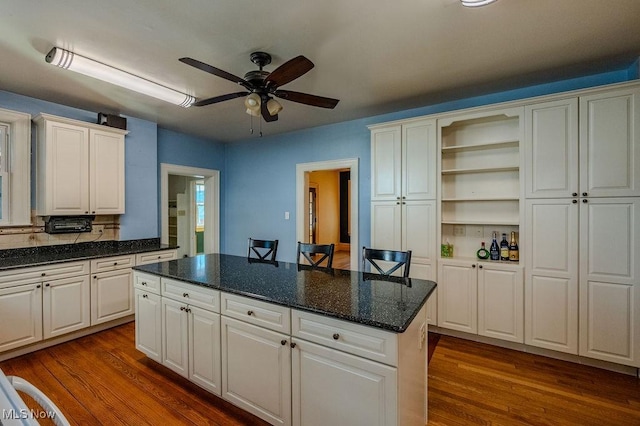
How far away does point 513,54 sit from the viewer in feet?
7.48

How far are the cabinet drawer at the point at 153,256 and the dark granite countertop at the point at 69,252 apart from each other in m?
0.05

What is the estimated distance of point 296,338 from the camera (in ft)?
5.30

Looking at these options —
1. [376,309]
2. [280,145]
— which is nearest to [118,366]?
[376,309]

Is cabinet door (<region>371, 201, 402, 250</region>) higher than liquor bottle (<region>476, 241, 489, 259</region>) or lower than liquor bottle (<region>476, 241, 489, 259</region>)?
higher

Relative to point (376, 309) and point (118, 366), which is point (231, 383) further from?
point (118, 366)

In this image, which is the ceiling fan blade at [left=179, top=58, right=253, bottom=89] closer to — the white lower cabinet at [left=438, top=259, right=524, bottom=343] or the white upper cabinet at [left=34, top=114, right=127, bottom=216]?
the white upper cabinet at [left=34, top=114, right=127, bottom=216]

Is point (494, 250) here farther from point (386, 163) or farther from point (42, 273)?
point (42, 273)

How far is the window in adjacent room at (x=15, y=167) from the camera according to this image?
2945mm

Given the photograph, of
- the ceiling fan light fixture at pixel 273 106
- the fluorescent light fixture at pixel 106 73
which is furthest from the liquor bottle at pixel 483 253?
the fluorescent light fixture at pixel 106 73

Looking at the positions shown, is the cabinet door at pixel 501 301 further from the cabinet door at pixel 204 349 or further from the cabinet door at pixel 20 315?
the cabinet door at pixel 20 315

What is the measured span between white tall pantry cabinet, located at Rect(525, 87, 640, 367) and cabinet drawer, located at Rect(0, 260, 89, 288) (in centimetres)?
438

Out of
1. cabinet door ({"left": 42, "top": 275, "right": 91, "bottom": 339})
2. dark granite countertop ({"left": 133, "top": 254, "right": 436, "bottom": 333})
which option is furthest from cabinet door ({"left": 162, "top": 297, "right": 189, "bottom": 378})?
cabinet door ({"left": 42, "top": 275, "right": 91, "bottom": 339})

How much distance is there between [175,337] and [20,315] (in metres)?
1.67

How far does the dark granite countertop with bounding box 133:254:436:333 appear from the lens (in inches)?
57.7
